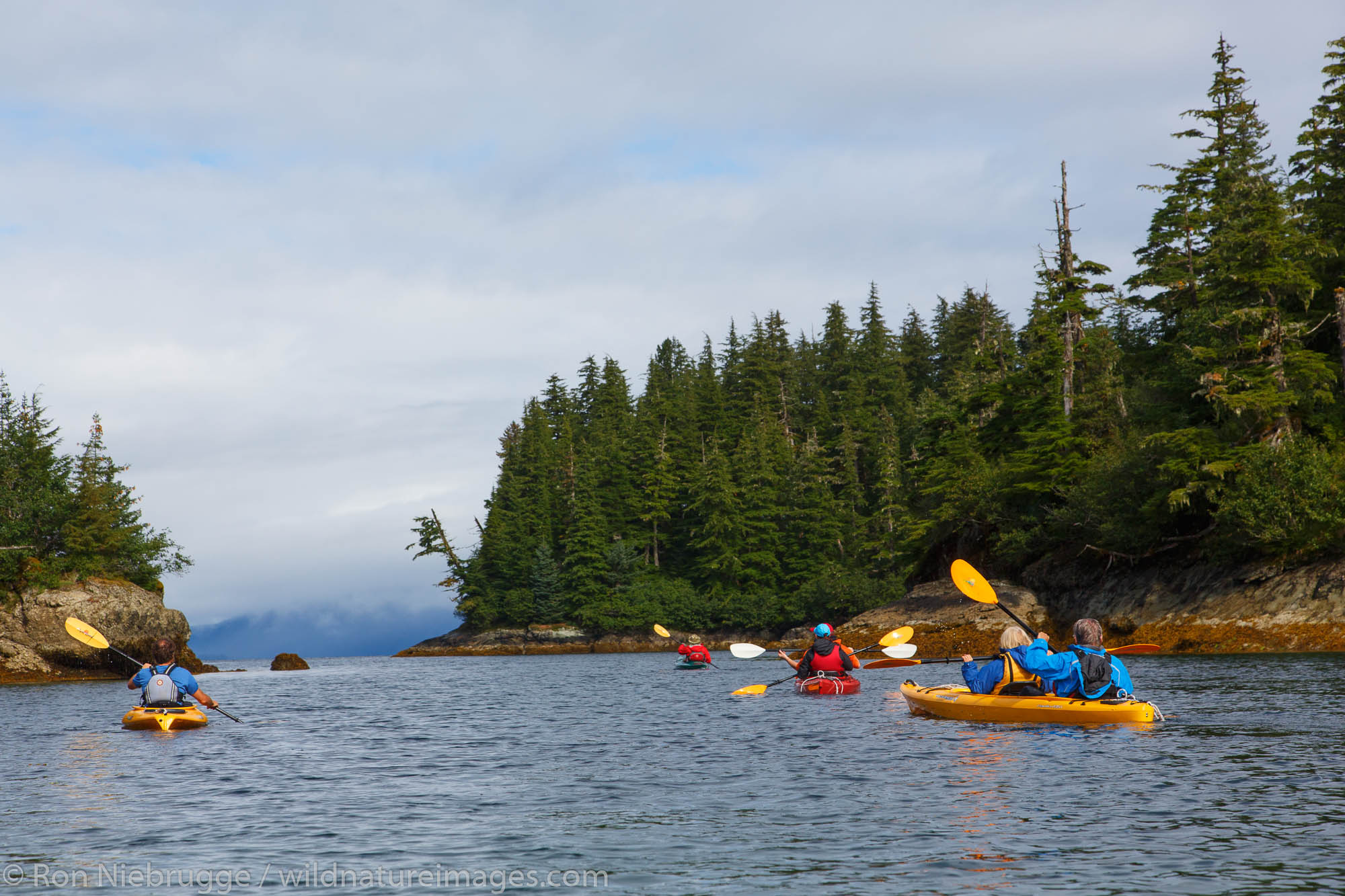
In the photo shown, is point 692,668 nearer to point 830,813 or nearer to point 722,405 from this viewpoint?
point 830,813

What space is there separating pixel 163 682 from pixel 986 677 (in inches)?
621

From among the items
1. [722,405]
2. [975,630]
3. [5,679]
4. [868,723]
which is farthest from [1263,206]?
[722,405]

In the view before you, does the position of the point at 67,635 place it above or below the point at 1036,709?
above

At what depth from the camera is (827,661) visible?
995 inches

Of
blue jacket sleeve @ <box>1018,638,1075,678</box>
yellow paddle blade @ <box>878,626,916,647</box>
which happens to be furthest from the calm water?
yellow paddle blade @ <box>878,626,916,647</box>

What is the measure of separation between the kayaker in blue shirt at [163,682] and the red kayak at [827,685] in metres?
13.5

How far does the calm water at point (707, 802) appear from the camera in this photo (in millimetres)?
8195

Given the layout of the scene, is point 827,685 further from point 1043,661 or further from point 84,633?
point 84,633

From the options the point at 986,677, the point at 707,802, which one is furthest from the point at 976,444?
the point at 707,802

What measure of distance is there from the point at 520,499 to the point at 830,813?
274ft

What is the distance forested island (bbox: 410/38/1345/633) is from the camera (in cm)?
3497

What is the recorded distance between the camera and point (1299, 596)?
32.3 metres

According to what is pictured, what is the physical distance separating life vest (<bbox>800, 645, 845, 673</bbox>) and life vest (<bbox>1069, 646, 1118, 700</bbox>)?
9333mm

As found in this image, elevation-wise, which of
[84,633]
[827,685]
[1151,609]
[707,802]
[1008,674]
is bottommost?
[827,685]
